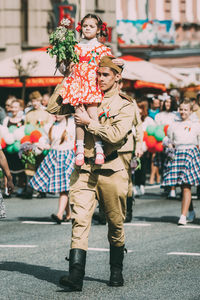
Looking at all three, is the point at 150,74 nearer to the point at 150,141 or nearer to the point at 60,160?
the point at 150,141

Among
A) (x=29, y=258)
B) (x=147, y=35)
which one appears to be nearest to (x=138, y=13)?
(x=147, y=35)

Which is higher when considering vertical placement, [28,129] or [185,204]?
[28,129]

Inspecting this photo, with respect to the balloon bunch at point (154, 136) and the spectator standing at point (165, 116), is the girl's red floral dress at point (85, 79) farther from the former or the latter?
the spectator standing at point (165, 116)

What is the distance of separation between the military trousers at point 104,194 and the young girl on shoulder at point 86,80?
164 millimetres

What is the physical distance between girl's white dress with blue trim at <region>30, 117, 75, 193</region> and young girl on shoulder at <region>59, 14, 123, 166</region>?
4960 mm

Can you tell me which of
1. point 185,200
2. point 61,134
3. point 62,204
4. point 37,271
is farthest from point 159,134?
point 37,271

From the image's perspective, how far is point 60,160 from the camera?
42.6 ft

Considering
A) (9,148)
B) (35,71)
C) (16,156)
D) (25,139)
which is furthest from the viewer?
(35,71)

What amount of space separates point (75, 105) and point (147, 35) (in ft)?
95.6

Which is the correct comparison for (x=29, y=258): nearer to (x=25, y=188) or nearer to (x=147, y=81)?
(x=25, y=188)

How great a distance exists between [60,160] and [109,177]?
17.5ft

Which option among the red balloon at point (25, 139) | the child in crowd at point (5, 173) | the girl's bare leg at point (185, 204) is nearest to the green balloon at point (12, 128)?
the red balloon at point (25, 139)

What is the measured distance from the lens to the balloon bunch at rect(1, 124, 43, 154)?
635 inches

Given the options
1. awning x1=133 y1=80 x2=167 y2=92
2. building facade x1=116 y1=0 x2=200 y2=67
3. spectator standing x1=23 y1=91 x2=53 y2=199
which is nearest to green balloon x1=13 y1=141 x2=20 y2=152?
spectator standing x1=23 y1=91 x2=53 y2=199
